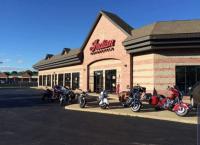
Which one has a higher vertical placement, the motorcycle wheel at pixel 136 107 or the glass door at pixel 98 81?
the glass door at pixel 98 81

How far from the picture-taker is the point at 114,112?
19062mm

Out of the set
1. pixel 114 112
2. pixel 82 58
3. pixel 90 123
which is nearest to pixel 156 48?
pixel 114 112

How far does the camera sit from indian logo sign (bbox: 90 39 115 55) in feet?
107

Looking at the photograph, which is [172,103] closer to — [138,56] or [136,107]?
[136,107]

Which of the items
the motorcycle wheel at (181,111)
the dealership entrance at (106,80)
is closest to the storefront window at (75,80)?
the dealership entrance at (106,80)

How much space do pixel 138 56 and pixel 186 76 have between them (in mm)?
4644

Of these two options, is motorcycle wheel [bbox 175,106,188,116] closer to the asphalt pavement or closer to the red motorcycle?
the red motorcycle

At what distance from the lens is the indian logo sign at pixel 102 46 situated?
32.5 m

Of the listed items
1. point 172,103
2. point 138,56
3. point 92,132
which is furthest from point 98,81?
point 92,132

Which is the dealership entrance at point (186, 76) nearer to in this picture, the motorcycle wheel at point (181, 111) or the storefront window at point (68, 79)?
the motorcycle wheel at point (181, 111)

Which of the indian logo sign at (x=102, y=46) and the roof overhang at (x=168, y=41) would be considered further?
Result: the indian logo sign at (x=102, y=46)

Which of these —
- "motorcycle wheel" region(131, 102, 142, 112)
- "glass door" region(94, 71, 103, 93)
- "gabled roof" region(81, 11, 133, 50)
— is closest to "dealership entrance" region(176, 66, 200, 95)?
"gabled roof" region(81, 11, 133, 50)

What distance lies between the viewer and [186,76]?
25.3m

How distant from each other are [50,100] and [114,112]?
10.7 m
